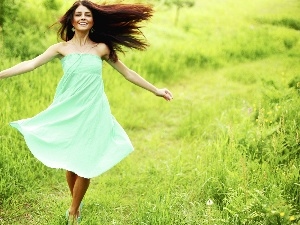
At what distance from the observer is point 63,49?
3.42 meters

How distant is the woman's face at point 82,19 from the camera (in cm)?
340

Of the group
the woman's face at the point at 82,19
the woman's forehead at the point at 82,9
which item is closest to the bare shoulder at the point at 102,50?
the woman's face at the point at 82,19

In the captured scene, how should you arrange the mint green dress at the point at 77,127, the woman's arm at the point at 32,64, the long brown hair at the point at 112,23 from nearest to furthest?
the mint green dress at the point at 77,127
the woman's arm at the point at 32,64
the long brown hair at the point at 112,23

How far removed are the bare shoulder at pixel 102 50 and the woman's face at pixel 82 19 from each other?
0.52 feet

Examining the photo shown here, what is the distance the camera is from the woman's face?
11.2 ft

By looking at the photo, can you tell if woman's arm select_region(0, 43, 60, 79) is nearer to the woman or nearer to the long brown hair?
the woman

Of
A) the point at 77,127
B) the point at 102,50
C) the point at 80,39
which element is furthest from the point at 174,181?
the point at 80,39

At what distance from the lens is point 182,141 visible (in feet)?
17.7

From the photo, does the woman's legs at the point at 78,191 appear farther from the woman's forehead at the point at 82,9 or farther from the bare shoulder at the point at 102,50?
the woman's forehead at the point at 82,9

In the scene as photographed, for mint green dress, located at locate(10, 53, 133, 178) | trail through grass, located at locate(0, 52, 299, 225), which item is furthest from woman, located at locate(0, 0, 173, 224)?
trail through grass, located at locate(0, 52, 299, 225)

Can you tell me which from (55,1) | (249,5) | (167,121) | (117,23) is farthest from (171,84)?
(249,5)

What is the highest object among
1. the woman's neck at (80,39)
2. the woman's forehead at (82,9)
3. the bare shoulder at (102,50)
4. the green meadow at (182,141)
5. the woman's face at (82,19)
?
the woman's forehead at (82,9)

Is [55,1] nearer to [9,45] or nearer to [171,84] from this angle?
[9,45]

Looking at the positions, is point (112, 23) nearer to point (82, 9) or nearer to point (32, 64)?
point (82, 9)
